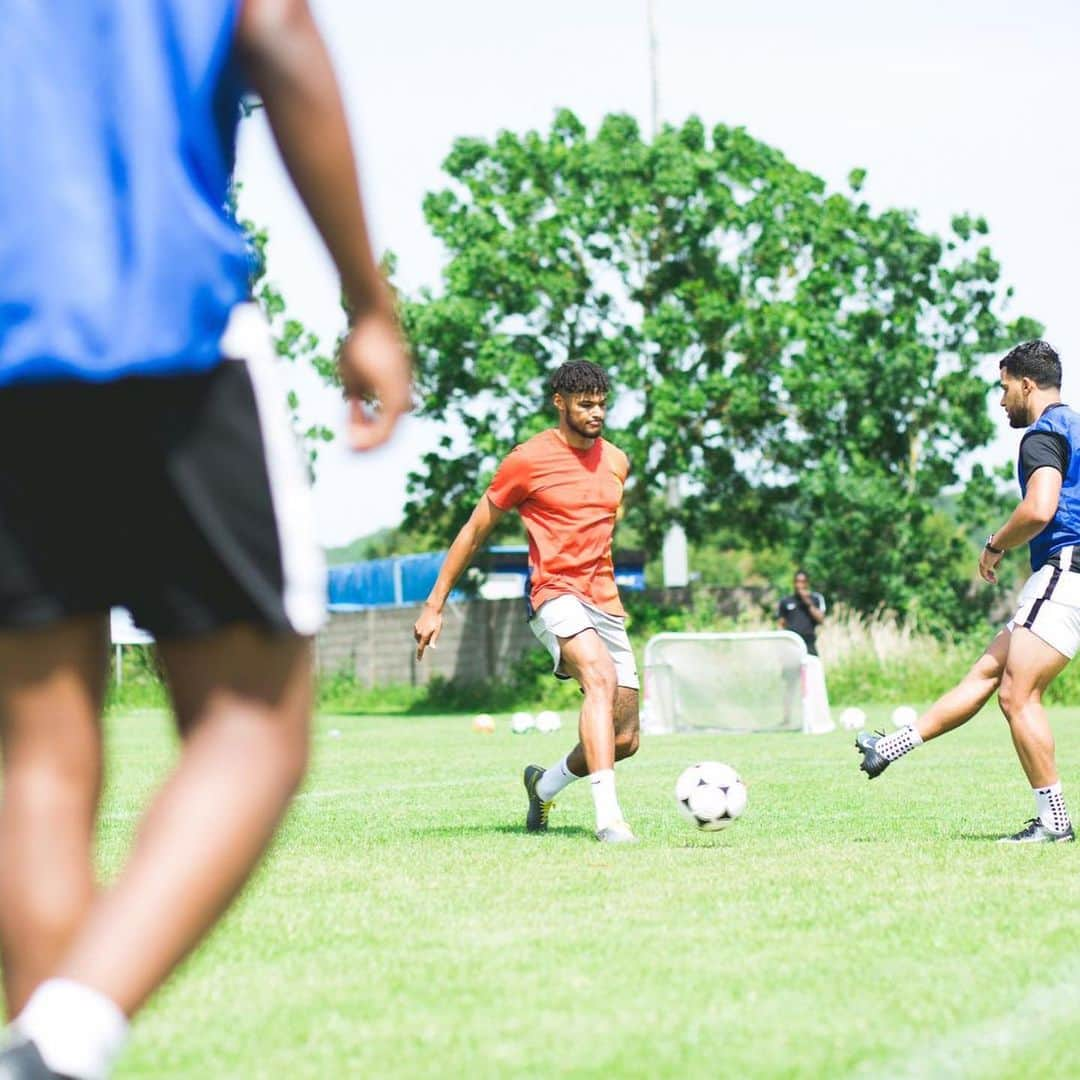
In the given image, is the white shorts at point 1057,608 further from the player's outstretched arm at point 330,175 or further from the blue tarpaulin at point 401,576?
the blue tarpaulin at point 401,576

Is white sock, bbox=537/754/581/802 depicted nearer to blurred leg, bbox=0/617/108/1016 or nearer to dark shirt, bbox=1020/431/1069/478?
dark shirt, bbox=1020/431/1069/478

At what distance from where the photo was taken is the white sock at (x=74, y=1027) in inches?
93.7

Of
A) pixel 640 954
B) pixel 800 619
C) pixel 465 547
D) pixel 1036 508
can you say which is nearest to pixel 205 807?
pixel 640 954

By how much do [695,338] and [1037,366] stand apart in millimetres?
29830

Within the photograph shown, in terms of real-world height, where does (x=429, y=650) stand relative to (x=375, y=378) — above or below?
below

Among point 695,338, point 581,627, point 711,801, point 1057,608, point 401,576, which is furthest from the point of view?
point 401,576

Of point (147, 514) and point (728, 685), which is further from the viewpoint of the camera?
point (728, 685)

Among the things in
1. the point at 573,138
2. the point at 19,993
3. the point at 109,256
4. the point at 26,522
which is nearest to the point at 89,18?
the point at 109,256

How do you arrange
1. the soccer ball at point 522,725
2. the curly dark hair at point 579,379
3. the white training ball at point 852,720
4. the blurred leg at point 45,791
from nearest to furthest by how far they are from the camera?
the blurred leg at point 45,791 → the curly dark hair at point 579,379 → the white training ball at point 852,720 → the soccer ball at point 522,725

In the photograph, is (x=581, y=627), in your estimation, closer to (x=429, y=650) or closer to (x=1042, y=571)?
(x=1042, y=571)

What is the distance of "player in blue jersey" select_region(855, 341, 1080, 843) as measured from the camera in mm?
8180

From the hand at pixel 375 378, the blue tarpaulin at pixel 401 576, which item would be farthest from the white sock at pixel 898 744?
the blue tarpaulin at pixel 401 576

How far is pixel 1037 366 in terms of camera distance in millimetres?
8297

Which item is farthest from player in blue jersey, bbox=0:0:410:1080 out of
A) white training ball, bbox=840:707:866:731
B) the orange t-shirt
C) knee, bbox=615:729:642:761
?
white training ball, bbox=840:707:866:731
